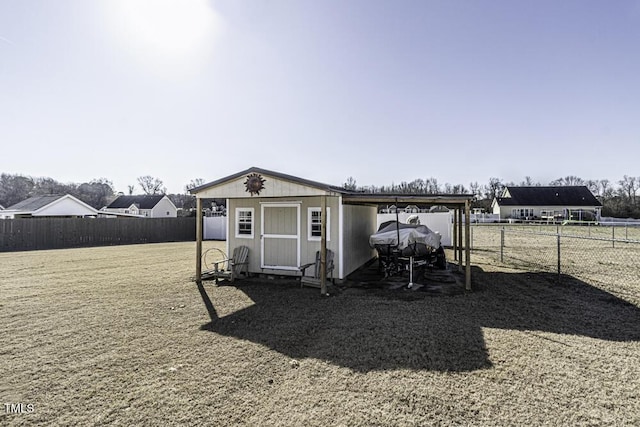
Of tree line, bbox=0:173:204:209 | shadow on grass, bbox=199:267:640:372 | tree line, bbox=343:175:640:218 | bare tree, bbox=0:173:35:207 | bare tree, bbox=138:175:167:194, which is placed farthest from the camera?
bare tree, bbox=138:175:167:194

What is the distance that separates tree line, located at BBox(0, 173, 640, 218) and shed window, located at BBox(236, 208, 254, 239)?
28.5 metres

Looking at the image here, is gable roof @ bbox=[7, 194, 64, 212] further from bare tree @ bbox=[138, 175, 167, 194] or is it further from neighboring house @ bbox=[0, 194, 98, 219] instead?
bare tree @ bbox=[138, 175, 167, 194]

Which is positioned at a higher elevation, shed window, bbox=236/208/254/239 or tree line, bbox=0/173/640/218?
tree line, bbox=0/173/640/218

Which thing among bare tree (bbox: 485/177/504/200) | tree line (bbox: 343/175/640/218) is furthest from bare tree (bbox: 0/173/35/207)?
bare tree (bbox: 485/177/504/200)

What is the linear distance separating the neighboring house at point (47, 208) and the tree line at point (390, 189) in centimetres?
1262

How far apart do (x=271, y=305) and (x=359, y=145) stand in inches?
464

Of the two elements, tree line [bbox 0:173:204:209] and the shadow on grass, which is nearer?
the shadow on grass

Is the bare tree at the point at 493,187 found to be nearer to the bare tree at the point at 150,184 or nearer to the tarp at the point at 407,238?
the tarp at the point at 407,238

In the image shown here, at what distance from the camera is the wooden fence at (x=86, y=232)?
17.2 meters

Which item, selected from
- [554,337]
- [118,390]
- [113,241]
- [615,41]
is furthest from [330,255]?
[113,241]

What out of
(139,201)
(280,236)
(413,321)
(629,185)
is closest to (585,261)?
(413,321)

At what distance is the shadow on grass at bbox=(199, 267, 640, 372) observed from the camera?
395 centimetres

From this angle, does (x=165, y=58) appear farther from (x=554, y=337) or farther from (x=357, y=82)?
(x=554, y=337)

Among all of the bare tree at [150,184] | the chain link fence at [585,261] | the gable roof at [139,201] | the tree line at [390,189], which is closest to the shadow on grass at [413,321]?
the chain link fence at [585,261]
